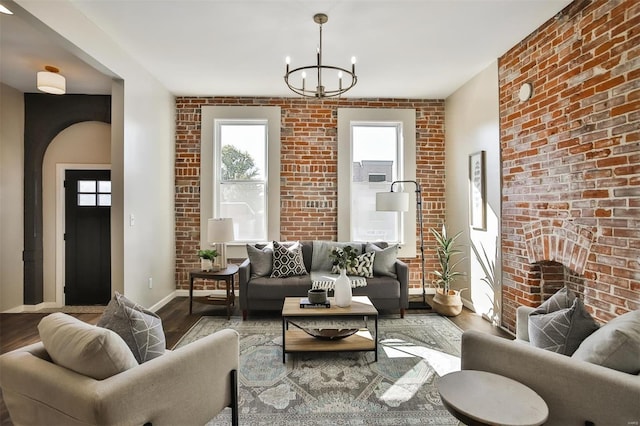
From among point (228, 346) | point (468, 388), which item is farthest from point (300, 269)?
point (468, 388)

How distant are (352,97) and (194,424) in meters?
4.48

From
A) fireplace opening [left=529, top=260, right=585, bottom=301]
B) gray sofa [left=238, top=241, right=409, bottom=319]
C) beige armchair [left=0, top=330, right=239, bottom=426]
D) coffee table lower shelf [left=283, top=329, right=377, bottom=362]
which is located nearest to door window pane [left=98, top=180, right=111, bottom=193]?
gray sofa [left=238, top=241, right=409, bottom=319]

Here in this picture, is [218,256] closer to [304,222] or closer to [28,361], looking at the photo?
[304,222]

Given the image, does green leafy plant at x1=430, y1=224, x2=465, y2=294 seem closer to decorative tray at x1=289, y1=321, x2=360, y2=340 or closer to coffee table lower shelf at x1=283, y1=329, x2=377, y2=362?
coffee table lower shelf at x1=283, y1=329, x2=377, y2=362

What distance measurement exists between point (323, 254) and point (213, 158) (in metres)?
2.13

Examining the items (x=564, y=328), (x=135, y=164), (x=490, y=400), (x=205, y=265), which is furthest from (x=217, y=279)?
(x=564, y=328)

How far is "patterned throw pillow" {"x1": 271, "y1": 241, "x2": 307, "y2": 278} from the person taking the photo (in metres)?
4.11

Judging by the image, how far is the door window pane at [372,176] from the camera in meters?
5.10

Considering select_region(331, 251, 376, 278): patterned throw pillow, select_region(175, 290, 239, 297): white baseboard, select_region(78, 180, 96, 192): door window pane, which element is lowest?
select_region(175, 290, 239, 297): white baseboard

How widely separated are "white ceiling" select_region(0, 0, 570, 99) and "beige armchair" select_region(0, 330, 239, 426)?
7.83ft

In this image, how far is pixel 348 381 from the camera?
2.47m

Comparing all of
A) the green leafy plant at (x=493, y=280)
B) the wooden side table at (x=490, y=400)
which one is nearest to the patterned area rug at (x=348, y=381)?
the green leafy plant at (x=493, y=280)

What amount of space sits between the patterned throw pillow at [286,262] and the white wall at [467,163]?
2.11 m

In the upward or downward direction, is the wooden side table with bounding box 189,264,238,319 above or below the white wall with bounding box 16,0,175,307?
below
